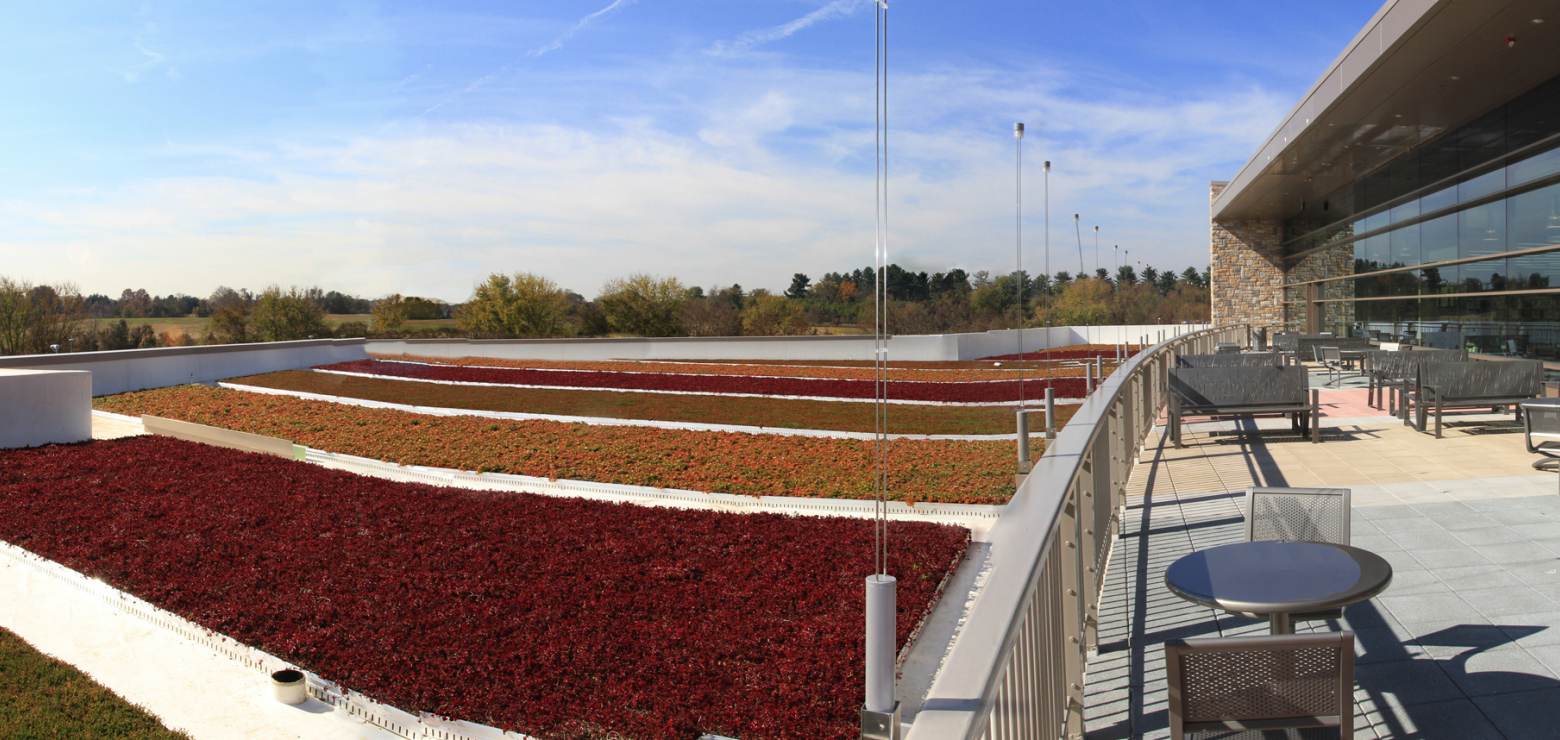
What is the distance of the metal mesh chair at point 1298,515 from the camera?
12.1 ft

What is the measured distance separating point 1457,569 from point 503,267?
1538 inches

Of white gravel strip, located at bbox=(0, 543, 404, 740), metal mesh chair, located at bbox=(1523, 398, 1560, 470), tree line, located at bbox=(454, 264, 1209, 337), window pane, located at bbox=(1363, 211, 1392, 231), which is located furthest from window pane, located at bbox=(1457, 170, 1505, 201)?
white gravel strip, located at bbox=(0, 543, 404, 740)

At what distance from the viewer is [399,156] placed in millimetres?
A: 20406

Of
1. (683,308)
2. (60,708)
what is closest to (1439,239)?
(60,708)

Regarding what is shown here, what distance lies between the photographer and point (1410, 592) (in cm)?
415

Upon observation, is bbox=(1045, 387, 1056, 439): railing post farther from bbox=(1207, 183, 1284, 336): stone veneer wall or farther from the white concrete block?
bbox=(1207, 183, 1284, 336): stone veneer wall

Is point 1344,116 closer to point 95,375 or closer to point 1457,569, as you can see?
point 1457,569

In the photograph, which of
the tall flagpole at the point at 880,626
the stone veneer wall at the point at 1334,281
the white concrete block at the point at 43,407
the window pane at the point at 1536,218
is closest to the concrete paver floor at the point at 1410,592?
the tall flagpole at the point at 880,626

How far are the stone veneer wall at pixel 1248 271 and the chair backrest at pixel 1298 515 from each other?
96.3 ft

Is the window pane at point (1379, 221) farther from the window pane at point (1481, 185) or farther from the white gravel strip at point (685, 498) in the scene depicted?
the white gravel strip at point (685, 498)

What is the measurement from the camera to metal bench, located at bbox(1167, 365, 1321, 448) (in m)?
9.13

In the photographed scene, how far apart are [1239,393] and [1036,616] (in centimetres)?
860

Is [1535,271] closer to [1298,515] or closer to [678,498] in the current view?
[1298,515]

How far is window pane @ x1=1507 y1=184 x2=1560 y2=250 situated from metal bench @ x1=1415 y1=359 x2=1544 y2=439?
4461 millimetres
